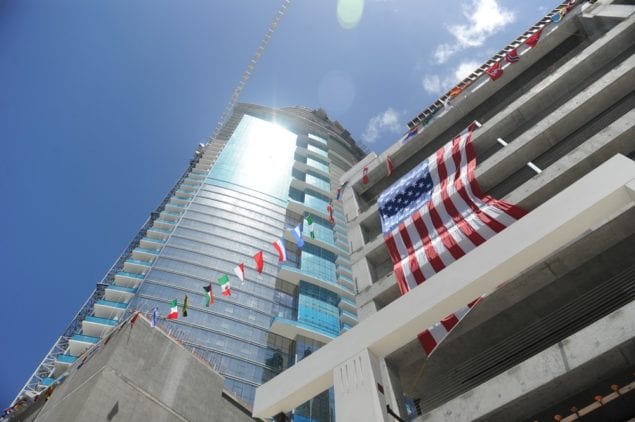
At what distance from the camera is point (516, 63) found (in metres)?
20.6

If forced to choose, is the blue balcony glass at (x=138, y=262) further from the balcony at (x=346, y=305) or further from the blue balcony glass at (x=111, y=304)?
the balcony at (x=346, y=305)

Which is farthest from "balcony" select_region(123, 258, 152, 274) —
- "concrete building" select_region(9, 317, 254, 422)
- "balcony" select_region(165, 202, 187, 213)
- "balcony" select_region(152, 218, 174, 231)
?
"concrete building" select_region(9, 317, 254, 422)

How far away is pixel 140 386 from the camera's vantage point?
59.8 ft

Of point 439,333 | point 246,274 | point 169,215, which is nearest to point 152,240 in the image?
point 169,215

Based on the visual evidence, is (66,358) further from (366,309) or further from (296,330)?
(366,309)

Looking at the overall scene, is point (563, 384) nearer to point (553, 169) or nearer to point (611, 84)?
point (553, 169)

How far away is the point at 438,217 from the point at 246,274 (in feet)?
142

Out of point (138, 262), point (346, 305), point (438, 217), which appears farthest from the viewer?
point (138, 262)

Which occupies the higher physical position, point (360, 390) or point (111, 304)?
point (111, 304)

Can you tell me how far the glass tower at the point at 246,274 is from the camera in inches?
1795

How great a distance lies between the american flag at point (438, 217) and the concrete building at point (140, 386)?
1219 centimetres

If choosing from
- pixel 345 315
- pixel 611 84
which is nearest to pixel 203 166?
pixel 345 315

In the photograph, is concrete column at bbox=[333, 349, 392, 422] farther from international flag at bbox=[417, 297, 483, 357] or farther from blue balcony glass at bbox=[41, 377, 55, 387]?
blue balcony glass at bbox=[41, 377, 55, 387]

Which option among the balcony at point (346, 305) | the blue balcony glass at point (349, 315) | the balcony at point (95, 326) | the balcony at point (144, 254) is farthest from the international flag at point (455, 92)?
the balcony at point (144, 254)
